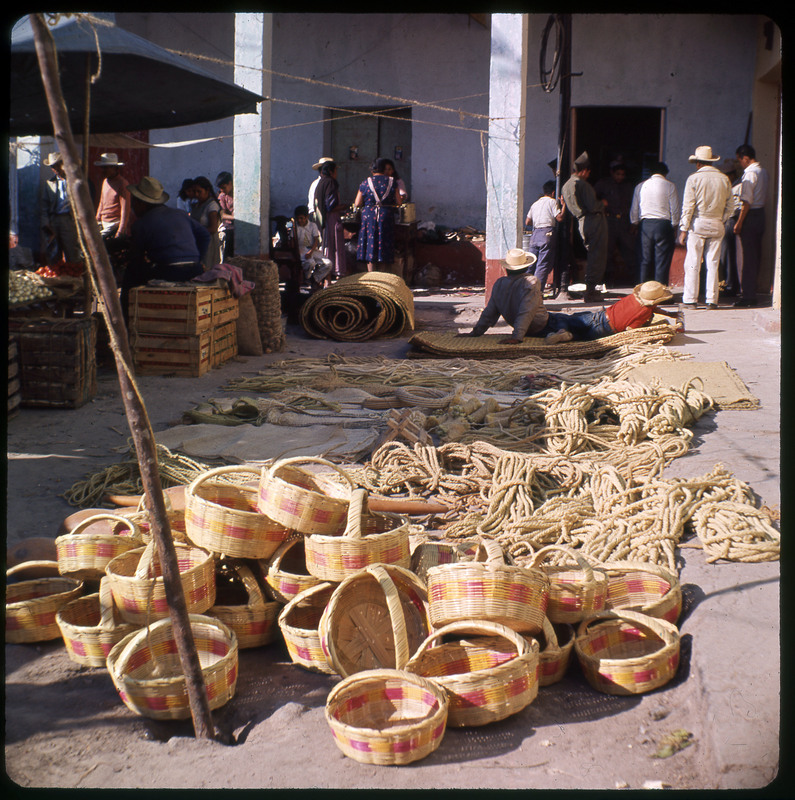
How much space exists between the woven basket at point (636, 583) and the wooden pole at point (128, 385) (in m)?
1.53

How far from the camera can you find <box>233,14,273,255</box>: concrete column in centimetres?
982

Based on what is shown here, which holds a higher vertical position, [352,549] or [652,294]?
[652,294]

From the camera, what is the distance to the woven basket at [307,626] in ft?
9.41

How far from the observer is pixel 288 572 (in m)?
3.19

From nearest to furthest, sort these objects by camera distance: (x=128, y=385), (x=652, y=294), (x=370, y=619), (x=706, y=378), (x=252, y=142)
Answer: (x=128, y=385), (x=370, y=619), (x=706, y=378), (x=652, y=294), (x=252, y=142)

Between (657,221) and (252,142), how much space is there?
5.26 meters

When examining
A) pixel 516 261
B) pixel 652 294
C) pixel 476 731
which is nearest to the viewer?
pixel 476 731

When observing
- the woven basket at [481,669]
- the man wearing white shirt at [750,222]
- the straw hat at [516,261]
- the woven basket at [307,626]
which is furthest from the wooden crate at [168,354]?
the man wearing white shirt at [750,222]

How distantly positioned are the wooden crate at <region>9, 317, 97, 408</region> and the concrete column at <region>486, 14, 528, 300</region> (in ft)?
18.1

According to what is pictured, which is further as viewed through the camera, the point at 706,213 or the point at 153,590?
the point at 706,213

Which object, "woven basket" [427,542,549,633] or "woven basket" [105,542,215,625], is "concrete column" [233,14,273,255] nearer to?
"woven basket" [105,542,215,625]

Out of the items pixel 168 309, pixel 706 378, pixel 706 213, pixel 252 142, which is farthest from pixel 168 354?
pixel 706 213

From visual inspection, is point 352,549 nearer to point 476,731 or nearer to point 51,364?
point 476,731

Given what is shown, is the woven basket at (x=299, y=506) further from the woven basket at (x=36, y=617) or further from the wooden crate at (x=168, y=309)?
the wooden crate at (x=168, y=309)
